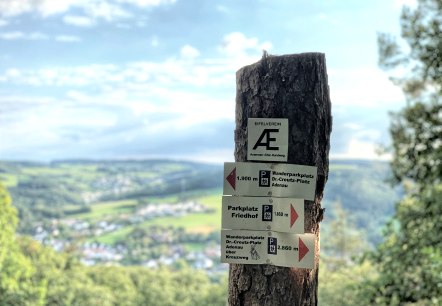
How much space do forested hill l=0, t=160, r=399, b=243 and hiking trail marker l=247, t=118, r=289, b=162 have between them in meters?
22.1

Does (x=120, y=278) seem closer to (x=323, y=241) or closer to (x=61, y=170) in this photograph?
(x=323, y=241)

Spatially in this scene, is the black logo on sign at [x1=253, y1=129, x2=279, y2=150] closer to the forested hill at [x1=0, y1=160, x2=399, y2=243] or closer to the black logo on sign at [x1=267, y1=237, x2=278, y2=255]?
the black logo on sign at [x1=267, y1=237, x2=278, y2=255]

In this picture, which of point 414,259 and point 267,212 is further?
point 414,259

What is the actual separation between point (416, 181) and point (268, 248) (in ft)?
13.6

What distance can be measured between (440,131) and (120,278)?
67.5 ft

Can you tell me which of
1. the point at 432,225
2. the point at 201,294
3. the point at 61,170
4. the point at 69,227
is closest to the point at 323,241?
the point at 201,294

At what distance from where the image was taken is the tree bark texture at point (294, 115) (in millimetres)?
2170

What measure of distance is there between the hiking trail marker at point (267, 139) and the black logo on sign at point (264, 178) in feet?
0.17

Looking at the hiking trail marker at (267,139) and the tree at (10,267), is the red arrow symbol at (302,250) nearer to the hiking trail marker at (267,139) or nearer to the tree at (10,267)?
the hiking trail marker at (267,139)

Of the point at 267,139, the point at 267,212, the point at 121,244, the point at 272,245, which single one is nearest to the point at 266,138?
the point at 267,139

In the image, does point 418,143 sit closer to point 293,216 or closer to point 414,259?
point 414,259

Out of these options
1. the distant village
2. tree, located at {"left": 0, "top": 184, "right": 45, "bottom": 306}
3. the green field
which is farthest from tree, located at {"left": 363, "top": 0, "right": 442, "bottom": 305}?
the green field

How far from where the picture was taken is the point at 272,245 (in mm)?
2197

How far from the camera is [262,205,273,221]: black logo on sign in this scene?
2219 mm
